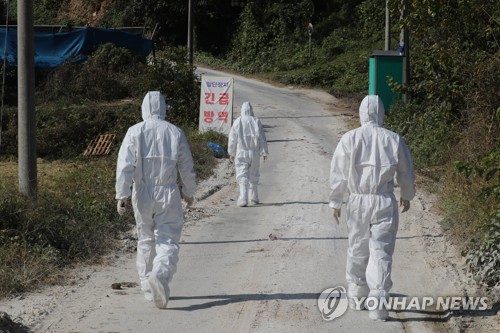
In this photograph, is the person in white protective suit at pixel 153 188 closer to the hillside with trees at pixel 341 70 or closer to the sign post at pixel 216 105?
the hillside with trees at pixel 341 70

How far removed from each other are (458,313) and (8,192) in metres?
6.40

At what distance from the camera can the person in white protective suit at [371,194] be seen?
7816 millimetres

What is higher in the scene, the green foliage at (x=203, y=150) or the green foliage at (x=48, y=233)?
the green foliage at (x=48, y=233)

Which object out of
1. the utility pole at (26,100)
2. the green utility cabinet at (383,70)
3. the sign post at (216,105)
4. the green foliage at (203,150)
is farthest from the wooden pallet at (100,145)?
the utility pole at (26,100)

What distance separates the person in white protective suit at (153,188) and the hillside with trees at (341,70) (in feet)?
7.49

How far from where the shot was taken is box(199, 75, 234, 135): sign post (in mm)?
23094

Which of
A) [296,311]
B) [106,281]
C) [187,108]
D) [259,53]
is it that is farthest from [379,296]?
[259,53]

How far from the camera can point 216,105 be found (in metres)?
23.2

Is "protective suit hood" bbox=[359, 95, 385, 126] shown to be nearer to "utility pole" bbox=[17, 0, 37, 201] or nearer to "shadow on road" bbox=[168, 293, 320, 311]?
"shadow on road" bbox=[168, 293, 320, 311]

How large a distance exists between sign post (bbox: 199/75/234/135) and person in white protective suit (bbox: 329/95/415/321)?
596 inches

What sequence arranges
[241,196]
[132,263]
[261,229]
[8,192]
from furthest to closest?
[241,196]
[261,229]
[8,192]
[132,263]

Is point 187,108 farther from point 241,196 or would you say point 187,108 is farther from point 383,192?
point 383,192

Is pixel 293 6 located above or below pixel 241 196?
above

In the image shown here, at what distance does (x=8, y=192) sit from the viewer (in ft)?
37.8
